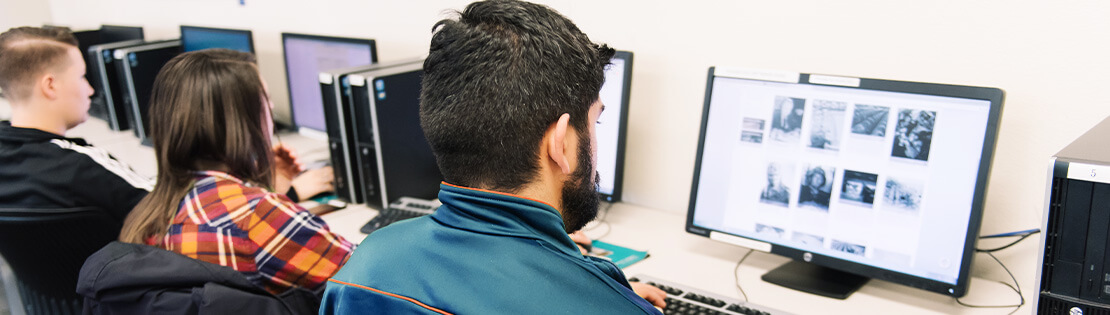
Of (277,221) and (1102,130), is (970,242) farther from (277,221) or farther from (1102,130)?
(277,221)

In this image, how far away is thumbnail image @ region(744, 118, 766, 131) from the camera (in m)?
1.40

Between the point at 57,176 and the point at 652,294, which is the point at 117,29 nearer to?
the point at 57,176

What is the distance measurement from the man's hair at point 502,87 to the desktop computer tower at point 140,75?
237 cm

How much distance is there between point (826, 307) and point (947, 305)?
214 mm

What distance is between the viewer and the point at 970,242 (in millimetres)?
1217

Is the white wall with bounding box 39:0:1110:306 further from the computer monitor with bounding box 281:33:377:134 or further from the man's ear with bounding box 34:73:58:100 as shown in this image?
the man's ear with bounding box 34:73:58:100

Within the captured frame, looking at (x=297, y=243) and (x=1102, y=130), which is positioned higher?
(x=1102, y=130)

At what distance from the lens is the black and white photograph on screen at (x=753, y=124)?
4.59 feet

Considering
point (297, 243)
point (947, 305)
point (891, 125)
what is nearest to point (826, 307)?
point (947, 305)

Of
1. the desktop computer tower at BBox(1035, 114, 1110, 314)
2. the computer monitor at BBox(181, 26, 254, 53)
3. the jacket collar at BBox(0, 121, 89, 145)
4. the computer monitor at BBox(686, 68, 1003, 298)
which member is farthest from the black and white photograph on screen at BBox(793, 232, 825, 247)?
the computer monitor at BBox(181, 26, 254, 53)

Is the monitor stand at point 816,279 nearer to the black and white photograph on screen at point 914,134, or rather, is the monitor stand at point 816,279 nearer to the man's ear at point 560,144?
the black and white photograph on screen at point 914,134

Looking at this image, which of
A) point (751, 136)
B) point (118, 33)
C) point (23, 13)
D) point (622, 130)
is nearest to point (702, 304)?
point (751, 136)

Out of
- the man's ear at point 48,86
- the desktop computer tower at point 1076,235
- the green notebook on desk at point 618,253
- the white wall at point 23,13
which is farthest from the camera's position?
the white wall at point 23,13

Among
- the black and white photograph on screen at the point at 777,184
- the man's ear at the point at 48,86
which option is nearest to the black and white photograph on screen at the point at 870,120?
the black and white photograph on screen at the point at 777,184
